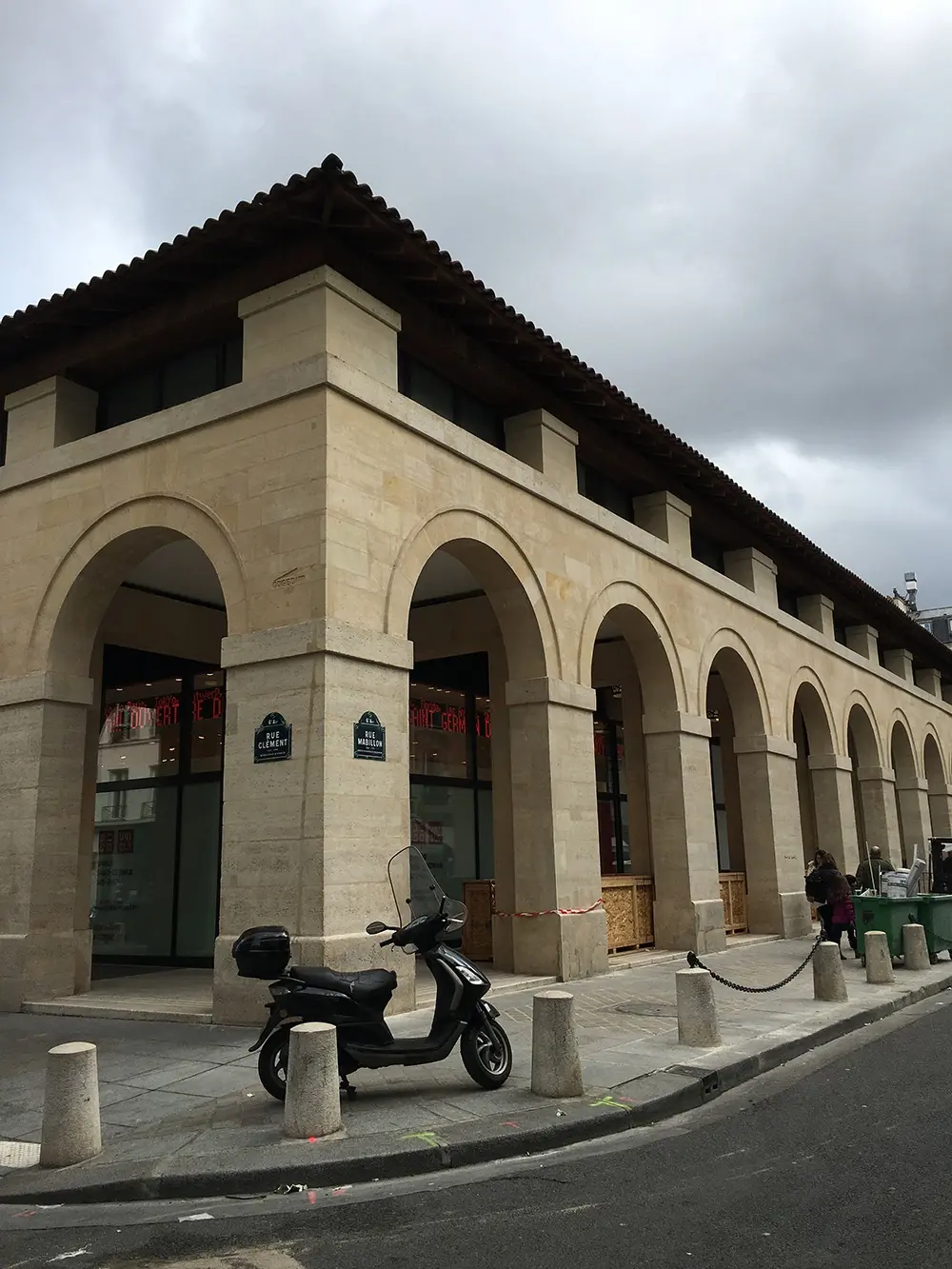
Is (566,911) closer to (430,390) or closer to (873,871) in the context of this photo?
(430,390)

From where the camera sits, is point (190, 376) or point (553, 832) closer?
point (190, 376)

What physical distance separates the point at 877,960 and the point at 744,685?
744 centimetres

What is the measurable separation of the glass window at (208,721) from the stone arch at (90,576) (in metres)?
3.52

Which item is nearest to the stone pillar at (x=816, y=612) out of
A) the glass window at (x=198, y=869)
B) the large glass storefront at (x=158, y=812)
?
the large glass storefront at (x=158, y=812)

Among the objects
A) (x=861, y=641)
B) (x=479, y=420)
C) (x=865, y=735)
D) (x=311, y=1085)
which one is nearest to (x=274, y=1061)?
(x=311, y=1085)

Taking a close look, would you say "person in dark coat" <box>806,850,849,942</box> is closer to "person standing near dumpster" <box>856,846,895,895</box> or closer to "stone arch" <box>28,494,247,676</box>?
"person standing near dumpster" <box>856,846,895,895</box>

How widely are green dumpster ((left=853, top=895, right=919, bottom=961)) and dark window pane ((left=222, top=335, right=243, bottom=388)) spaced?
10.9 meters

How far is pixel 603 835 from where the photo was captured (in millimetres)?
21062

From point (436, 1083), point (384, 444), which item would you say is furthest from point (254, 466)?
point (436, 1083)

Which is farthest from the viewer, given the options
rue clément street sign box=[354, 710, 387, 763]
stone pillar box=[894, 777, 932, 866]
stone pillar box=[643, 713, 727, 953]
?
stone pillar box=[894, 777, 932, 866]

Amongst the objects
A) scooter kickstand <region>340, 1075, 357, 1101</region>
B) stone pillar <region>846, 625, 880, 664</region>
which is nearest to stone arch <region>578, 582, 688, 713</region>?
scooter kickstand <region>340, 1075, 357, 1101</region>

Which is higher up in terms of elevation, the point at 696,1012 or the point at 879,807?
the point at 879,807

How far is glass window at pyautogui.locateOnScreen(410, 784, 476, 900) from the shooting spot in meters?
16.1

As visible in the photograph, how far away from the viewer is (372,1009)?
6.52 m
